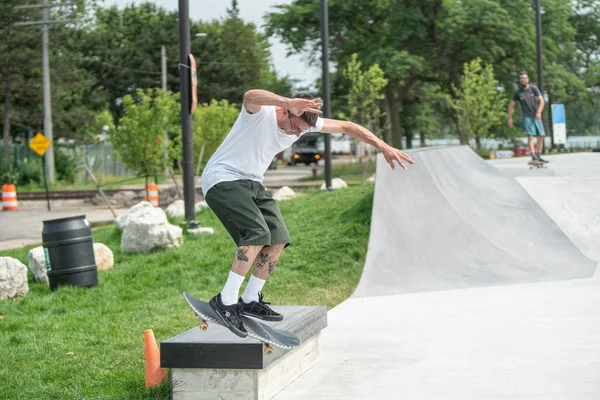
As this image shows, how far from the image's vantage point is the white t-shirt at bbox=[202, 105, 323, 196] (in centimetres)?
567

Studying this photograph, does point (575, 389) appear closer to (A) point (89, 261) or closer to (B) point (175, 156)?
(A) point (89, 261)

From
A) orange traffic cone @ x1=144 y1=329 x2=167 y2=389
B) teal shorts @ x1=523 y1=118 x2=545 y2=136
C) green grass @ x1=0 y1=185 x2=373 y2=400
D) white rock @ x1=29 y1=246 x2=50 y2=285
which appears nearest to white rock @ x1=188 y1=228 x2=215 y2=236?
green grass @ x1=0 y1=185 x2=373 y2=400

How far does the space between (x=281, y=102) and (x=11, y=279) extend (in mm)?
6917

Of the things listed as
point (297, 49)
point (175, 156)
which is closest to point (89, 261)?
point (175, 156)

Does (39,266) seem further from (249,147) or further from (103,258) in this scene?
(249,147)

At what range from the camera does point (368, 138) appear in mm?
5863

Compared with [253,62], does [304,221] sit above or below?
below

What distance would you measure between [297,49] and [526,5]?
12.7 metres

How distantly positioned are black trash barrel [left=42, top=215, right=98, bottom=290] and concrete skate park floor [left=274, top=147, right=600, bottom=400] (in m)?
3.69

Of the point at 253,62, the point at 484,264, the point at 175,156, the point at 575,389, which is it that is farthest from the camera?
the point at 253,62

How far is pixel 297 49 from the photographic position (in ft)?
160

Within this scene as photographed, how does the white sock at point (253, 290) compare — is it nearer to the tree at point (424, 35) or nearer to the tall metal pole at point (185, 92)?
the tall metal pole at point (185, 92)

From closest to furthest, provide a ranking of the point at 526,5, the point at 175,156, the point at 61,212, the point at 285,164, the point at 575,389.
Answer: the point at 575,389 < the point at 175,156 < the point at 61,212 < the point at 526,5 < the point at 285,164

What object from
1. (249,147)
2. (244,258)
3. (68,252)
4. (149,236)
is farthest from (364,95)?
(244,258)
